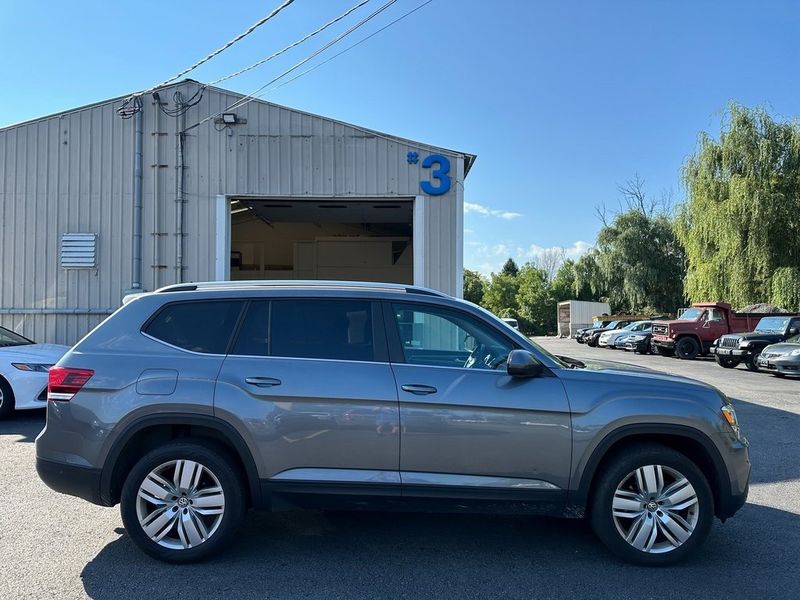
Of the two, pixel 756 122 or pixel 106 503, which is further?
pixel 756 122

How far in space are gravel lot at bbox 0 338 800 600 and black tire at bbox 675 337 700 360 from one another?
66.7 feet

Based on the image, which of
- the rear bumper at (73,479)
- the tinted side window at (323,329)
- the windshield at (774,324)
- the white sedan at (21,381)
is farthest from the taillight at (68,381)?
the windshield at (774,324)

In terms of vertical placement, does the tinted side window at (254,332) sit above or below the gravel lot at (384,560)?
above

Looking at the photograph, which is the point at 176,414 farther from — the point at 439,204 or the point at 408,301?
the point at 439,204

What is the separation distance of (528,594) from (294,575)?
1.43 m

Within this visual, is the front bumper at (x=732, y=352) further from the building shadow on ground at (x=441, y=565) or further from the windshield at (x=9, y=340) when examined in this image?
the windshield at (x=9, y=340)

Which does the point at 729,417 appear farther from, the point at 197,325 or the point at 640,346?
the point at 640,346

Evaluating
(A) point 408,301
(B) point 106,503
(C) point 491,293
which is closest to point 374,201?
(A) point 408,301

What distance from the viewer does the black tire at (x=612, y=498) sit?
3857mm

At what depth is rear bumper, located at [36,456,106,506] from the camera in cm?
386

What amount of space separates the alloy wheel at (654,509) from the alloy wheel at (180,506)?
8.53ft

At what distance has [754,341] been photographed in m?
18.6

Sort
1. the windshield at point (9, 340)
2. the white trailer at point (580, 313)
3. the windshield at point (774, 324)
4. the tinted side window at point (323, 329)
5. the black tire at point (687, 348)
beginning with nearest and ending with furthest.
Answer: the tinted side window at point (323, 329)
the windshield at point (9, 340)
the windshield at point (774, 324)
the black tire at point (687, 348)
the white trailer at point (580, 313)

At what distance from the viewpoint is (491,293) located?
71.8 m
